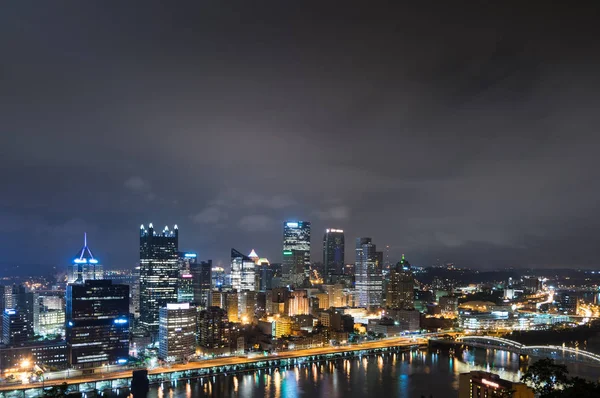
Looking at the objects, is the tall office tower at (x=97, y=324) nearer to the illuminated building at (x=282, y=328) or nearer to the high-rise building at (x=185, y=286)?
the illuminated building at (x=282, y=328)

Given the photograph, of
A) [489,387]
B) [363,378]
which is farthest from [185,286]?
[489,387]

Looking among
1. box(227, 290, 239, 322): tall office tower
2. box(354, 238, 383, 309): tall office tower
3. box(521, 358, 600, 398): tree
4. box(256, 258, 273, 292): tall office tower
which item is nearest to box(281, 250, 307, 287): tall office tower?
box(256, 258, 273, 292): tall office tower

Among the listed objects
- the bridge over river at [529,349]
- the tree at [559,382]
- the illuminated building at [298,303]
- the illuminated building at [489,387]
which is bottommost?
the bridge over river at [529,349]

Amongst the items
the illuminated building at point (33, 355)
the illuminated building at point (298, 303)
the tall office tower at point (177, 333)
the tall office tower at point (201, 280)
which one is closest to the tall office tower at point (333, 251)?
the tall office tower at point (201, 280)

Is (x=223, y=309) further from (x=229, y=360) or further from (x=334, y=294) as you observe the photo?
(x=334, y=294)

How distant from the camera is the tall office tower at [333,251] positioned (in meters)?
50.7

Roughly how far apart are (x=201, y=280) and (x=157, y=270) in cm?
658

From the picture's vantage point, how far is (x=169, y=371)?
1819cm

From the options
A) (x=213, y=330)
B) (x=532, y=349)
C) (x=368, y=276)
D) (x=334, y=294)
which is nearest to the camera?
(x=532, y=349)

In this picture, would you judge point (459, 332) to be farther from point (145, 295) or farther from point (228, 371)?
point (145, 295)

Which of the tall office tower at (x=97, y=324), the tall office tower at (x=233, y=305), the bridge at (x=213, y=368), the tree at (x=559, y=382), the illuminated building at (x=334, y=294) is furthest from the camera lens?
the illuminated building at (x=334, y=294)

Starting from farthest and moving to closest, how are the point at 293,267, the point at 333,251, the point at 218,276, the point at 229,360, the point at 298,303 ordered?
the point at 218,276 → the point at 333,251 → the point at 293,267 → the point at 298,303 → the point at 229,360

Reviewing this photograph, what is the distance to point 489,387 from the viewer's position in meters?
11.4

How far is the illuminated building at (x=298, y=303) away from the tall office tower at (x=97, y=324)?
45.6ft
